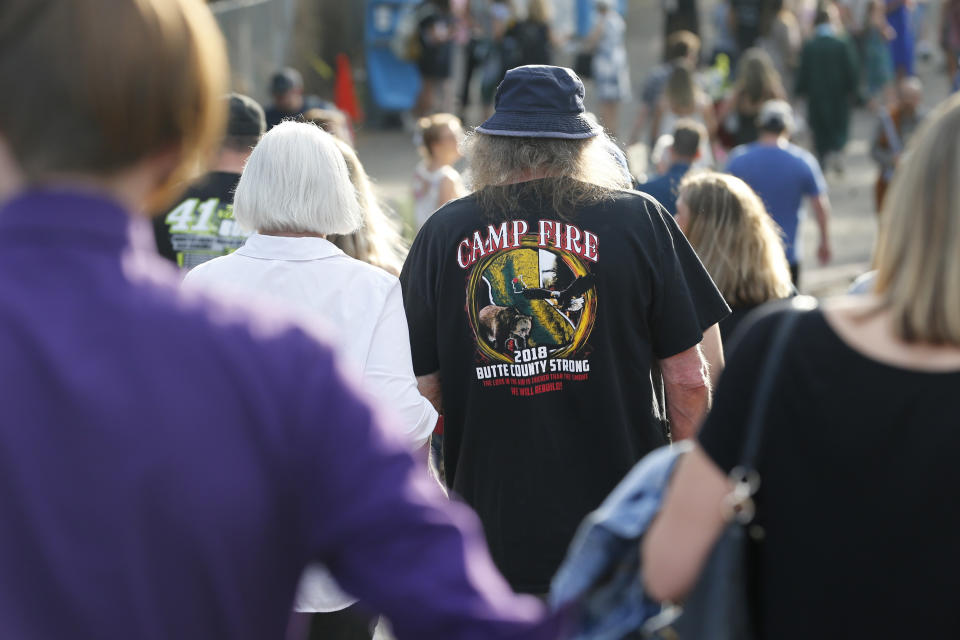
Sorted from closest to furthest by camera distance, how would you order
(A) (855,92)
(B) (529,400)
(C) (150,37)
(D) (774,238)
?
(C) (150,37)
(B) (529,400)
(D) (774,238)
(A) (855,92)

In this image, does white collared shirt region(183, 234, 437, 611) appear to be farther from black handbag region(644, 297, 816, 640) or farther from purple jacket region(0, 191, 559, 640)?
purple jacket region(0, 191, 559, 640)

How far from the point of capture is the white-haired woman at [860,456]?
70.9 inches

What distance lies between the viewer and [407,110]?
17.7 meters

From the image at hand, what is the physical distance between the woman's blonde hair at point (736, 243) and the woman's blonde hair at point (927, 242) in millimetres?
2858

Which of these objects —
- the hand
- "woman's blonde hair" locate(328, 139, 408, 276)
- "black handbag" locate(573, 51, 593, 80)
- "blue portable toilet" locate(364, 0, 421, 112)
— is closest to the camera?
"woman's blonde hair" locate(328, 139, 408, 276)

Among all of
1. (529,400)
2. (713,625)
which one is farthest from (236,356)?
(529,400)

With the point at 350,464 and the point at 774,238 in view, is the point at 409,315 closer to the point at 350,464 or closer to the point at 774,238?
the point at 774,238

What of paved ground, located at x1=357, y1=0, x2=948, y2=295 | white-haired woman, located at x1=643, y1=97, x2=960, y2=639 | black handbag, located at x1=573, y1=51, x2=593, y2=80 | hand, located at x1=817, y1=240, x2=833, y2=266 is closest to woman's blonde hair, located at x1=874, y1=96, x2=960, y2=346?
white-haired woman, located at x1=643, y1=97, x2=960, y2=639

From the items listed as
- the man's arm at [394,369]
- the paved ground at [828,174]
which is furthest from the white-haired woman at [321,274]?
the paved ground at [828,174]

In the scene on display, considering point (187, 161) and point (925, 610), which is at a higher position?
point (187, 161)

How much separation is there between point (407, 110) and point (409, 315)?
14274 millimetres

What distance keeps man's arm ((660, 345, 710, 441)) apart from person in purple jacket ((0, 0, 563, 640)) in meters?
2.26

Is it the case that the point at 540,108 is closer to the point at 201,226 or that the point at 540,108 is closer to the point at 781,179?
the point at 201,226

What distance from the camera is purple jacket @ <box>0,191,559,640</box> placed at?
1300mm
